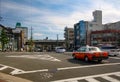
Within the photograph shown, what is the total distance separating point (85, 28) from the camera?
120562mm

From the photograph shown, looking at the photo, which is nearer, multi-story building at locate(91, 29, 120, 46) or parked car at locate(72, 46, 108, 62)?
parked car at locate(72, 46, 108, 62)

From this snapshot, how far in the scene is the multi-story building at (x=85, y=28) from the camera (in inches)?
4727

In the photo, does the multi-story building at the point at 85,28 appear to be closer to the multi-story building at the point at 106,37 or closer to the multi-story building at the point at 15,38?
the multi-story building at the point at 106,37

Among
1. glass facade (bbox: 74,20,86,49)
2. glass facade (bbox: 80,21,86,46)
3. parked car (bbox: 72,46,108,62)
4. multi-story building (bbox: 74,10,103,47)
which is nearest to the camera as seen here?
parked car (bbox: 72,46,108,62)

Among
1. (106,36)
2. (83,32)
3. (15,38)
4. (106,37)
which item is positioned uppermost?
(83,32)

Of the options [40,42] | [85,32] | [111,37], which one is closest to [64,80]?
[111,37]

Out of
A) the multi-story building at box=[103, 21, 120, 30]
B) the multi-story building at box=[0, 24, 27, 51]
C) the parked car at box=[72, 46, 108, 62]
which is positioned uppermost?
the multi-story building at box=[103, 21, 120, 30]

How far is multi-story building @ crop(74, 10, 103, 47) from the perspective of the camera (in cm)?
12006

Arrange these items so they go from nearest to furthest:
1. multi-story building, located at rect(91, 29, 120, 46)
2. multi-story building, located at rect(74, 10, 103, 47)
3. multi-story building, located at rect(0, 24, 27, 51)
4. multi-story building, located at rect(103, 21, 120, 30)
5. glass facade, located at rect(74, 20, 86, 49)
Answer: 1. multi-story building, located at rect(91, 29, 120, 46)
2. multi-story building, located at rect(0, 24, 27, 51)
3. multi-story building, located at rect(74, 10, 103, 47)
4. glass facade, located at rect(74, 20, 86, 49)
5. multi-story building, located at rect(103, 21, 120, 30)

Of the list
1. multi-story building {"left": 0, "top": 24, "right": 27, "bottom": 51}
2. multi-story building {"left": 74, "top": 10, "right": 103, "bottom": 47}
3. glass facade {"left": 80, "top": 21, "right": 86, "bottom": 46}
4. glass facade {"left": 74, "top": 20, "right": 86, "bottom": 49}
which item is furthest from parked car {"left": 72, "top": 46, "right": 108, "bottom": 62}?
glass facade {"left": 74, "top": 20, "right": 86, "bottom": 49}

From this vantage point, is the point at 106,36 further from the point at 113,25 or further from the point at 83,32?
the point at 113,25

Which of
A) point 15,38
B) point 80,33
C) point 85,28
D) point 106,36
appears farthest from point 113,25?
point 15,38

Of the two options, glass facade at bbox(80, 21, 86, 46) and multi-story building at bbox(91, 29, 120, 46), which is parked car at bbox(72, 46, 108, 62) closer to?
multi-story building at bbox(91, 29, 120, 46)

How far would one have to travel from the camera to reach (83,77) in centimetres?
1541
